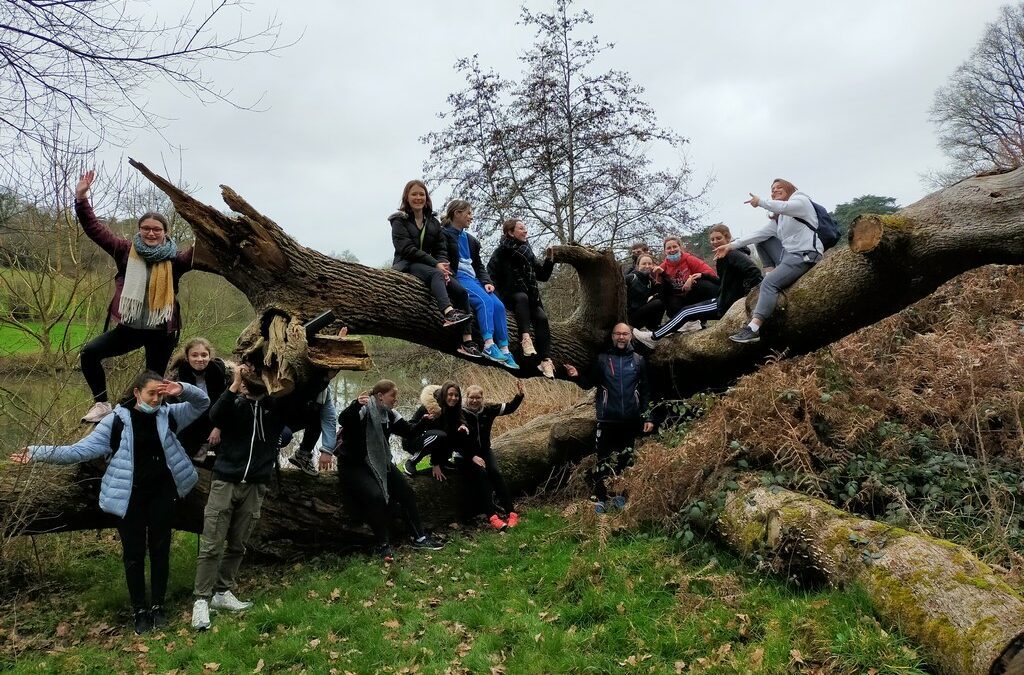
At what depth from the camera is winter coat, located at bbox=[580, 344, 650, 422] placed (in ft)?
22.6

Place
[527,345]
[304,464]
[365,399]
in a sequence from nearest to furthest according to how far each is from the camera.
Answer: [365,399] → [527,345] → [304,464]

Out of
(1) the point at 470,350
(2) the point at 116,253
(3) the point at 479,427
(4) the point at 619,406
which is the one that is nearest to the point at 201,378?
(2) the point at 116,253

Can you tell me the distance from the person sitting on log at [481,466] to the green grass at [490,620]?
0.95 meters

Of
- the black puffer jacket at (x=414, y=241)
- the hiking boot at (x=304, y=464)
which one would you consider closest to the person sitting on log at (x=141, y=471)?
the hiking boot at (x=304, y=464)

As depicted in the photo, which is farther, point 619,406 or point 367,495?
point 619,406

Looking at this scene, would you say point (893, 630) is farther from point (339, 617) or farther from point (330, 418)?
point (330, 418)

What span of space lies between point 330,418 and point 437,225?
82.1 inches

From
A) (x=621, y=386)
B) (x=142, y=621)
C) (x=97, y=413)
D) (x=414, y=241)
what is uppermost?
(x=414, y=241)

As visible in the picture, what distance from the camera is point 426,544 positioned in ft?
21.6

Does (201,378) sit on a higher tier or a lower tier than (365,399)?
higher

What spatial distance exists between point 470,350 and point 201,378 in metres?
2.40

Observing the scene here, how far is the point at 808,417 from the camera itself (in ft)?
17.6

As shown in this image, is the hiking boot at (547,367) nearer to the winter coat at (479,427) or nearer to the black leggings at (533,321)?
the black leggings at (533,321)

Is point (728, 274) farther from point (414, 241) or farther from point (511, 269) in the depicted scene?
point (414, 241)
